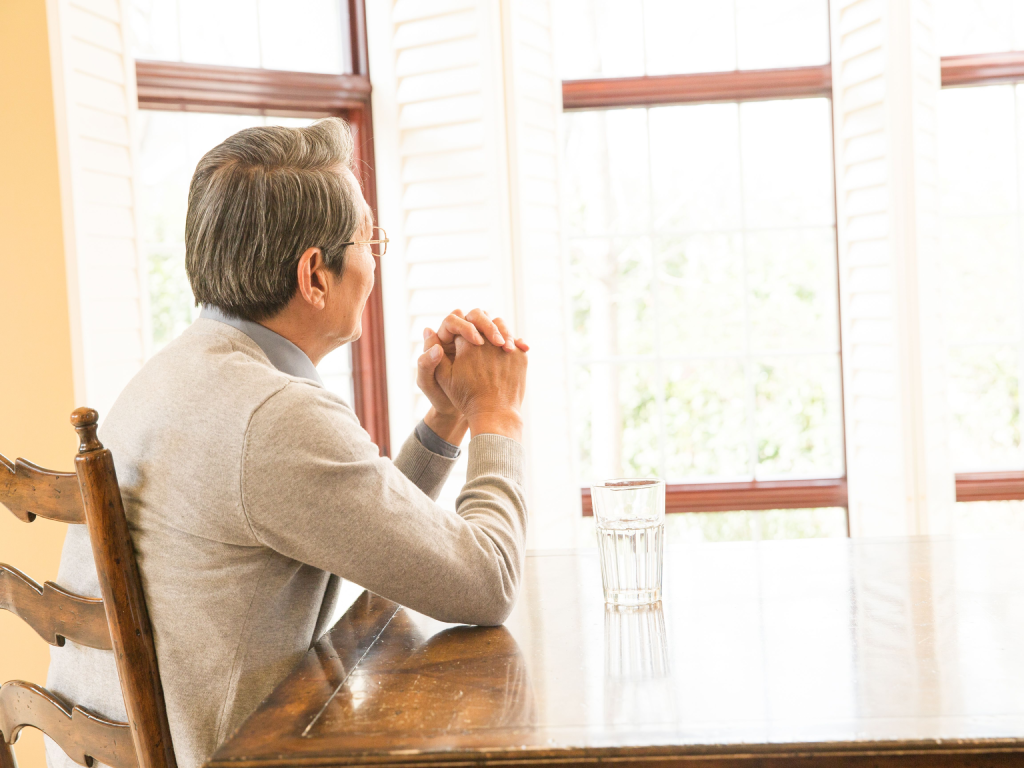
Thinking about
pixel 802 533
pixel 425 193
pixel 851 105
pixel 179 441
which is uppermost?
pixel 851 105

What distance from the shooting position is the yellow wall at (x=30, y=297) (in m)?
2.05

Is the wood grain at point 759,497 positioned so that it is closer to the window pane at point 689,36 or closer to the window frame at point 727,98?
the window frame at point 727,98

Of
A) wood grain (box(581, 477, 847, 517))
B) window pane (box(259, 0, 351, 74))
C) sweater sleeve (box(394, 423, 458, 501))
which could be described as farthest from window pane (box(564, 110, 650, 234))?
sweater sleeve (box(394, 423, 458, 501))

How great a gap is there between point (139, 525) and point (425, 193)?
73.6 inches

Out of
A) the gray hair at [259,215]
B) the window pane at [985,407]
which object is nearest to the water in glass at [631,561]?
the gray hair at [259,215]

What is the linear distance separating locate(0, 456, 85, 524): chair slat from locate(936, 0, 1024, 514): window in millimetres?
2609

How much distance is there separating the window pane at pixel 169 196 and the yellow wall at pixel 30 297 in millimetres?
461

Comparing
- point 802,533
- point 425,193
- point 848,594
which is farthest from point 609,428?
point 848,594

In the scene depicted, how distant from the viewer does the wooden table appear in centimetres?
77

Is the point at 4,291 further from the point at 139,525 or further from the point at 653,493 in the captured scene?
the point at 653,493

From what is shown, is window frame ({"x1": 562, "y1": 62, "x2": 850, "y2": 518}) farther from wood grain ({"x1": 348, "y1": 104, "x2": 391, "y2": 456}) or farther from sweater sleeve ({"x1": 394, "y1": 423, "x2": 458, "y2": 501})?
sweater sleeve ({"x1": 394, "y1": 423, "x2": 458, "y2": 501})

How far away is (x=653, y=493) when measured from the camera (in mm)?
1149

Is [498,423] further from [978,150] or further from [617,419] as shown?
[978,150]

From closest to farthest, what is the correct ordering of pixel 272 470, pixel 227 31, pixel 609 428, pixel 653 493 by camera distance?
pixel 272 470
pixel 653 493
pixel 227 31
pixel 609 428
